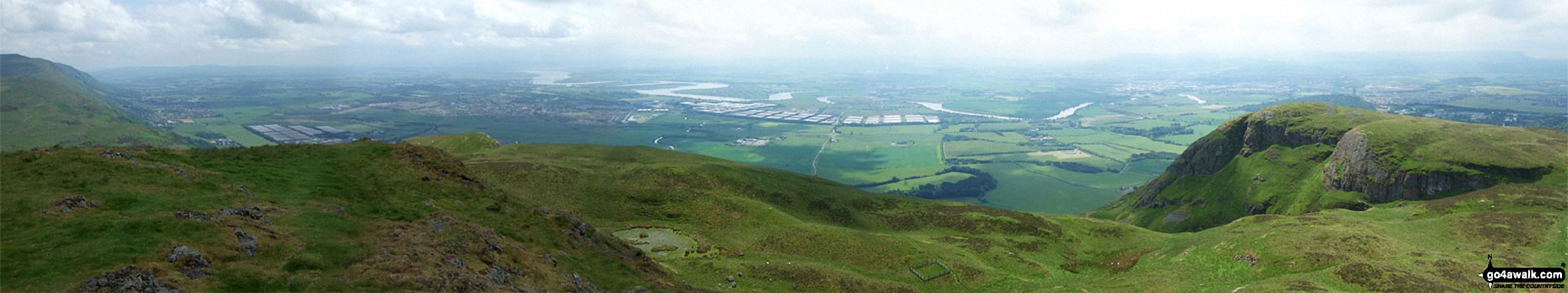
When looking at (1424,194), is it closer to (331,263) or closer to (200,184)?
(331,263)

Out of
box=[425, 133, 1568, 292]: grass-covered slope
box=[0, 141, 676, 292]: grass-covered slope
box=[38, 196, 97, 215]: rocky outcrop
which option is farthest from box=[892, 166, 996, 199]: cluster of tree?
box=[38, 196, 97, 215]: rocky outcrop

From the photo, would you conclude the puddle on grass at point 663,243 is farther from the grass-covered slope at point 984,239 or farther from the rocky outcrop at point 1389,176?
the rocky outcrop at point 1389,176

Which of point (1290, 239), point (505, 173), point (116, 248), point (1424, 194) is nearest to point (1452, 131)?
point (1424, 194)

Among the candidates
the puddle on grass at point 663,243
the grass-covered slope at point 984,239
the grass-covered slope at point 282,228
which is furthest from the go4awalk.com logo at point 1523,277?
the puddle on grass at point 663,243

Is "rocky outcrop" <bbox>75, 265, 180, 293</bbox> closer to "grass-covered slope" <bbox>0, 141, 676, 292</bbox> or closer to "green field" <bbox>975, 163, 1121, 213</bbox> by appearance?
"grass-covered slope" <bbox>0, 141, 676, 292</bbox>


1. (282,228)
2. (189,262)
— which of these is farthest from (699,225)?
Answer: (189,262)
